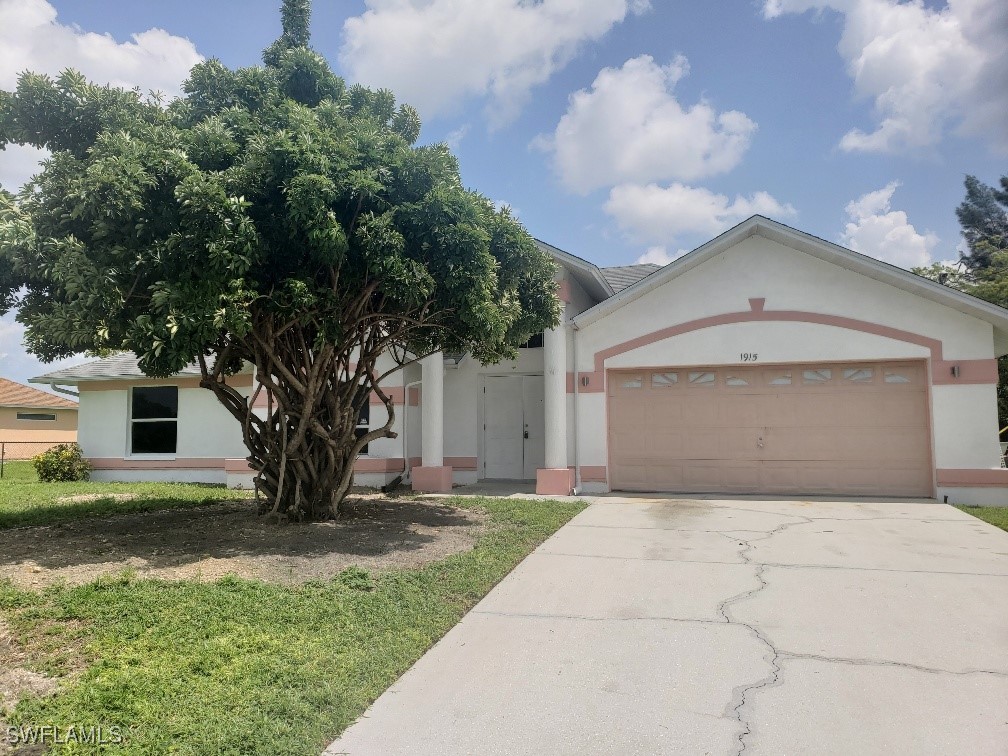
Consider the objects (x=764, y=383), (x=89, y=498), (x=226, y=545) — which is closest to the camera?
(x=226, y=545)

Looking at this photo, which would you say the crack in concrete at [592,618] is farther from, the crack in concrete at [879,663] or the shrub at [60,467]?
the shrub at [60,467]

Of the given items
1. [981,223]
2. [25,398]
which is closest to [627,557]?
[25,398]

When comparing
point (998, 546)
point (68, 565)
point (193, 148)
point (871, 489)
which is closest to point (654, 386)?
point (871, 489)

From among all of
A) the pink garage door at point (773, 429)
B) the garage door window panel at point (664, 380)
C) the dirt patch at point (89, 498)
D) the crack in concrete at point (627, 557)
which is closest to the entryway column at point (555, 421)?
the pink garage door at point (773, 429)

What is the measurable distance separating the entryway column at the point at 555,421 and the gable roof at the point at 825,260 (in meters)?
0.62

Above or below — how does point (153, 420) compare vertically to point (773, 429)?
above

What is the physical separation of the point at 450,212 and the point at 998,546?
7633 millimetres

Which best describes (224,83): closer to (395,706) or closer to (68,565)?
(68,565)

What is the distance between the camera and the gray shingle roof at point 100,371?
16441 millimetres

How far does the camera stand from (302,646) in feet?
15.0

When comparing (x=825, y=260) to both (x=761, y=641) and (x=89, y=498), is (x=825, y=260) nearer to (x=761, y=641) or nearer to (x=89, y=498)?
(x=761, y=641)

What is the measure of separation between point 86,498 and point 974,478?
15.8m

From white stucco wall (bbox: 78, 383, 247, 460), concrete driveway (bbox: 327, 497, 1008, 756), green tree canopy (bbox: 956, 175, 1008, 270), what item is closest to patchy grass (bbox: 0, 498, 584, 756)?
concrete driveway (bbox: 327, 497, 1008, 756)

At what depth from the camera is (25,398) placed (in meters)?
30.9
